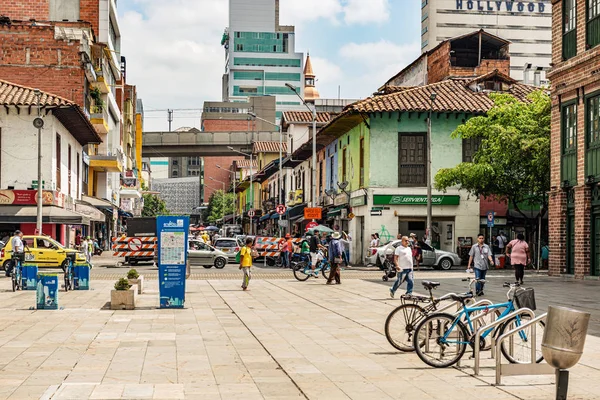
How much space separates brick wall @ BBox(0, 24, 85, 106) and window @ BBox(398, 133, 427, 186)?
18.0 m

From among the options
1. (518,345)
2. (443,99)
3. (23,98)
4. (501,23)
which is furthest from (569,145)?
(501,23)

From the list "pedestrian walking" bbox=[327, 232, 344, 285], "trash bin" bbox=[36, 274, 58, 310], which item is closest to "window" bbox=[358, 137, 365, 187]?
"pedestrian walking" bbox=[327, 232, 344, 285]

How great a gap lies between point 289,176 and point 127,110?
2415 centimetres

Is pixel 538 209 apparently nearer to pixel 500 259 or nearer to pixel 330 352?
pixel 500 259

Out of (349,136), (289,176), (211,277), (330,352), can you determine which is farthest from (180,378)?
(289,176)

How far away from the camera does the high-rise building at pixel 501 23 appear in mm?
106938

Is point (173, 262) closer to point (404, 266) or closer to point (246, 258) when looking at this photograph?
point (404, 266)

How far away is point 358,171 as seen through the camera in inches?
1882

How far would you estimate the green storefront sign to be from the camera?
45.2 metres

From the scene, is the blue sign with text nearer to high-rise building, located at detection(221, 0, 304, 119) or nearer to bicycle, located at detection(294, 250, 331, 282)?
bicycle, located at detection(294, 250, 331, 282)

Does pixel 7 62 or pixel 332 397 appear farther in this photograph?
pixel 7 62

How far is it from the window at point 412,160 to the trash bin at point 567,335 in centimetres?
3757

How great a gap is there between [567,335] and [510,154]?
32402 mm

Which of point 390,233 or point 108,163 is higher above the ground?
point 108,163
